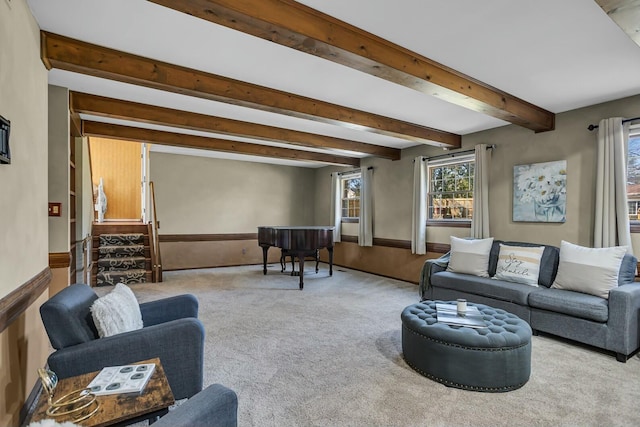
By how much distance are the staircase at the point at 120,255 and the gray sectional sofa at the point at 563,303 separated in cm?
492

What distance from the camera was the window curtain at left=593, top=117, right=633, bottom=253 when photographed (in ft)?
11.1

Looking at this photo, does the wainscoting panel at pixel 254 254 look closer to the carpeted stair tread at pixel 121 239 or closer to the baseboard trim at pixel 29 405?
the carpeted stair tread at pixel 121 239

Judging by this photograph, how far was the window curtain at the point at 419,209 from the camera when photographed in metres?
5.56

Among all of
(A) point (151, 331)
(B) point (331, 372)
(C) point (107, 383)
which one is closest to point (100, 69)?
(A) point (151, 331)

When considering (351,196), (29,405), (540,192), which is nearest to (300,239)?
(351,196)

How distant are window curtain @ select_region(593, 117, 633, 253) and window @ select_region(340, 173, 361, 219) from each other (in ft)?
14.2

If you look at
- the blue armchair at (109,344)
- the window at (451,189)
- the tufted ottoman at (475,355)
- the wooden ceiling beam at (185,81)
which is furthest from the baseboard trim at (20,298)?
the window at (451,189)

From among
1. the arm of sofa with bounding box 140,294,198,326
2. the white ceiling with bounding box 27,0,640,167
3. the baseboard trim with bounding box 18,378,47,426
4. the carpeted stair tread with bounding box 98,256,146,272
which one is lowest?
the baseboard trim with bounding box 18,378,47,426

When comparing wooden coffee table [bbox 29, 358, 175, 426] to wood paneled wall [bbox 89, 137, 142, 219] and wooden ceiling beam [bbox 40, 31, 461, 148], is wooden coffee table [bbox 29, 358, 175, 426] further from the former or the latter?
wood paneled wall [bbox 89, 137, 142, 219]

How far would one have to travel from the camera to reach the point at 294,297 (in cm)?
482

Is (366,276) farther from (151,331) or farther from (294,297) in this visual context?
(151,331)

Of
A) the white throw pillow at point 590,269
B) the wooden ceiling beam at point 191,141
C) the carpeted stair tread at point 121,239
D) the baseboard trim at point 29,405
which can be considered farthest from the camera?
the carpeted stair tread at point 121,239

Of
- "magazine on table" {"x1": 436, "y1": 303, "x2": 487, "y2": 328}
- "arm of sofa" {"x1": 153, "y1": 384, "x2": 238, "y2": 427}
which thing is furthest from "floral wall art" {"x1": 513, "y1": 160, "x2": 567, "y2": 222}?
"arm of sofa" {"x1": 153, "y1": 384, "x2": 238, "y2": 427}

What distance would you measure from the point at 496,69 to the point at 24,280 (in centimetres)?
371
